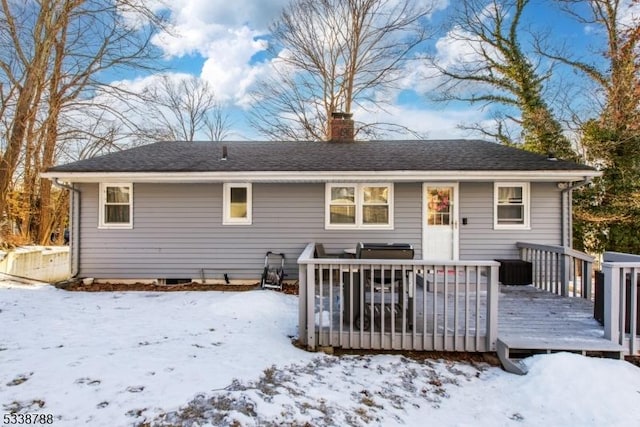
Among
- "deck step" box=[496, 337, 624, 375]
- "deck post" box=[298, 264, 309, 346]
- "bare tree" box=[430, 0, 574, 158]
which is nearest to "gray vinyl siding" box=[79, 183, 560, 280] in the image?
"deck post" box=[298, 264, 309, 346]

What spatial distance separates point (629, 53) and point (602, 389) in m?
13.1

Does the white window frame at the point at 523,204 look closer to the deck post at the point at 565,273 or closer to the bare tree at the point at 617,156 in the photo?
the deck post at the point at 565,273

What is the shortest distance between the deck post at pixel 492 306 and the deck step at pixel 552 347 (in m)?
0.08

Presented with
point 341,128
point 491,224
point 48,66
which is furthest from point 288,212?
point 48,66

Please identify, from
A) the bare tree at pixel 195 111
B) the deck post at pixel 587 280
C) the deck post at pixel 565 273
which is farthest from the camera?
the bare tree at pixel 195 111

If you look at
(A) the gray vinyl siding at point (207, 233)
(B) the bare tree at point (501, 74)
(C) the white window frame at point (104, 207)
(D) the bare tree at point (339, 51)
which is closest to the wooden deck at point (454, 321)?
(A) the gray vinyl siding at point (207, 233)

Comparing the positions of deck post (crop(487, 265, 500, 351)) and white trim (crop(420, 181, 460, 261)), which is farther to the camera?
white trim (crop(420, 181, 460, 261))

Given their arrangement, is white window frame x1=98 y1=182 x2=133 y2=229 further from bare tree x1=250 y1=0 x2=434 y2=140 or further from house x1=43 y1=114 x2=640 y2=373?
bare tree x1=250 y1=0 x2=434 y2=140

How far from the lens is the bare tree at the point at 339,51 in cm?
1670

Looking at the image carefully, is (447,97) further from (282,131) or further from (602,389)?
(602,389)

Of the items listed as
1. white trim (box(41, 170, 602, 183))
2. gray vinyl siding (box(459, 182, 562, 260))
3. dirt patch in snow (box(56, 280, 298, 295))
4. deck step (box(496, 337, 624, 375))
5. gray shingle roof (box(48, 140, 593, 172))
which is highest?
gray shingle roof (box(48, 140, 593, 172))

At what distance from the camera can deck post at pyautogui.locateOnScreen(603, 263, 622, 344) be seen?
12.6 ft

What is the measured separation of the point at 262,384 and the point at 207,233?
5.45 m

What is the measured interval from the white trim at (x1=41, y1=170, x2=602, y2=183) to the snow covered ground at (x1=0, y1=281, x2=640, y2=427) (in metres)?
3.53
